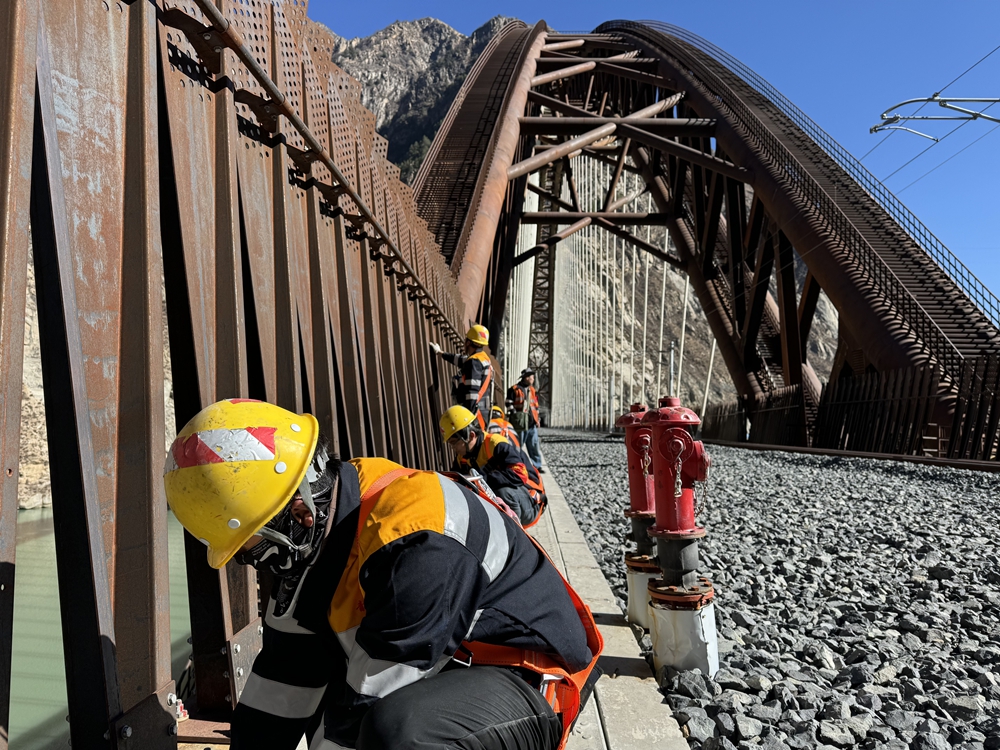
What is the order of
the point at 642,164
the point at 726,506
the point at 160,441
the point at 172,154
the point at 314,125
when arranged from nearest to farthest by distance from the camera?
the point at 160,441 → the point at 172,154 → the point at 314,125 → the point at 726,506 → the point at 642,164

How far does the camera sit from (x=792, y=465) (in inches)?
439

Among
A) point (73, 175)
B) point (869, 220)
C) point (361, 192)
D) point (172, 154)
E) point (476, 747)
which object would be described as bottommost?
point (476, 747)

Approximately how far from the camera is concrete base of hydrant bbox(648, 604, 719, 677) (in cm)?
305

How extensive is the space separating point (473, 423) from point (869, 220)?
1186 cm

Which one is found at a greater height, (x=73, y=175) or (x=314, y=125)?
(x=314, y=125)

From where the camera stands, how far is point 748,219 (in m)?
20.3

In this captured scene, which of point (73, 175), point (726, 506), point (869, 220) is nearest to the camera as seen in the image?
point (73, 175)

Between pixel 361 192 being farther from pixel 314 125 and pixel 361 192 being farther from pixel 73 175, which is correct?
pixel 73 175

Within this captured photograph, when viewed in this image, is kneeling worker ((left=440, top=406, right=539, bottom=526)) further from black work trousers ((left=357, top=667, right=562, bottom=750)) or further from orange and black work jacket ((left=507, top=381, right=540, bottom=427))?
orange and black work jacket ((left=507, top=381, right=540, bottom=427))

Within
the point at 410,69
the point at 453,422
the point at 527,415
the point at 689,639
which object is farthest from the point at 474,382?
the point at 410,69

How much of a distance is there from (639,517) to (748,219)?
17738 mm

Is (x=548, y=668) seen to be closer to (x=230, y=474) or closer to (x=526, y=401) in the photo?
(x=230, y=474)

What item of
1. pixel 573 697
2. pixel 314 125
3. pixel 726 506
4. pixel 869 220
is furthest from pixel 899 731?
pixel 869 220

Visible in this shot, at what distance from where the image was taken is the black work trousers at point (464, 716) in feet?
5.23
